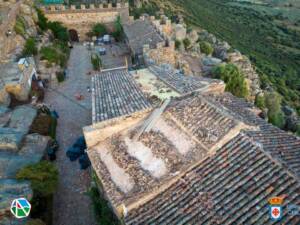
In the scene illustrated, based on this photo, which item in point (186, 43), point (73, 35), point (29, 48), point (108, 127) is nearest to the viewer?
point (108, 127)

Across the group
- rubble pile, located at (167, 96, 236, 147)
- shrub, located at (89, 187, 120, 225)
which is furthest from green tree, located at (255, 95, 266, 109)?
shrub, located at (89, 187, 120, 225)

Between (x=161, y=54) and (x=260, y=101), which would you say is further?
(x=161, y=54)

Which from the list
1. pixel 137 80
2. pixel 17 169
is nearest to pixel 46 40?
pixel 137 80

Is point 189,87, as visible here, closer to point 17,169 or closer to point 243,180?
point 243,180

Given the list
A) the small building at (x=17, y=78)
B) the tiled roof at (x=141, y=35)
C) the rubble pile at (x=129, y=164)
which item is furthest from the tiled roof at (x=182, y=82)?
the small building at (x=17, y=78)

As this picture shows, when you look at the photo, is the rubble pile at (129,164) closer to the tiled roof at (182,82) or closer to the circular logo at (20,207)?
the circular logo at (20,207)

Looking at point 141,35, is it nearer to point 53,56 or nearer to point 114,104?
point 53,56

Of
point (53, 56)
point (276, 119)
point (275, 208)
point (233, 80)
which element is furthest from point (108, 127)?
point (53, 56)
